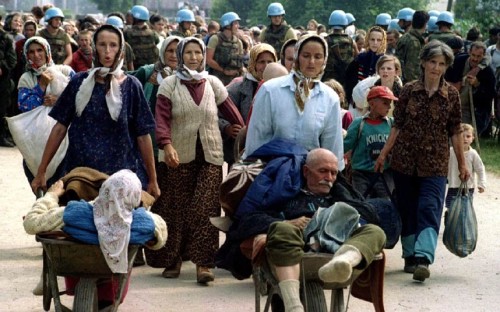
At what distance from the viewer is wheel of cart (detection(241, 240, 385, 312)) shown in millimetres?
6594

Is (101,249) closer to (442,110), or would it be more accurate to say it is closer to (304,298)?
(304,298)

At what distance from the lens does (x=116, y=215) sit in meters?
6.72

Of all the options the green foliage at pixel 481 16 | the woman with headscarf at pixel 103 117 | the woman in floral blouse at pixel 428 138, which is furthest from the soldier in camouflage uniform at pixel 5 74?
the green foliage at pixel 481 16

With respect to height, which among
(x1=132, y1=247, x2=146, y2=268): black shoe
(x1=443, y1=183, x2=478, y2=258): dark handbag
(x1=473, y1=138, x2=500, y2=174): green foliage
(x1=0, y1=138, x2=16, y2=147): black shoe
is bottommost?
(x1=0, y1=138, x2=16, y2=147): black shoe

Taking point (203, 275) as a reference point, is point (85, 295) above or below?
above

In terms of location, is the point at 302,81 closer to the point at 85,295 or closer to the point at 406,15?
the point at 85,295

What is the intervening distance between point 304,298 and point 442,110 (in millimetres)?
3256

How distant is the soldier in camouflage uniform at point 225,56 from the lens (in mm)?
19109

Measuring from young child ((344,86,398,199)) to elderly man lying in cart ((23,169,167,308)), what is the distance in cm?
331

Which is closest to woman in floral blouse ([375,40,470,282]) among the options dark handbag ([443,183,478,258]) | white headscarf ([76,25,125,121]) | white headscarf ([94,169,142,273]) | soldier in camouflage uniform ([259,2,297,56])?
dark handbag ([443,183,478,258])

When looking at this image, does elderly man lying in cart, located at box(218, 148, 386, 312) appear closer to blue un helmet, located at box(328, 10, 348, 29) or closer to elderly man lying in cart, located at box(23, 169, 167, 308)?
elderly man lying in cart, located at box(23, 169, 167, 308)

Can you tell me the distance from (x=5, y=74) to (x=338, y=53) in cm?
497

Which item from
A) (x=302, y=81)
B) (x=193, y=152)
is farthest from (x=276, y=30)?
(x=302, y=81)

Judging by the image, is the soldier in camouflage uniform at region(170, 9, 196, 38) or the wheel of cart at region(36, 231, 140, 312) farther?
the soldier in camouflage uniform at region(170, 9, 196, 38)
